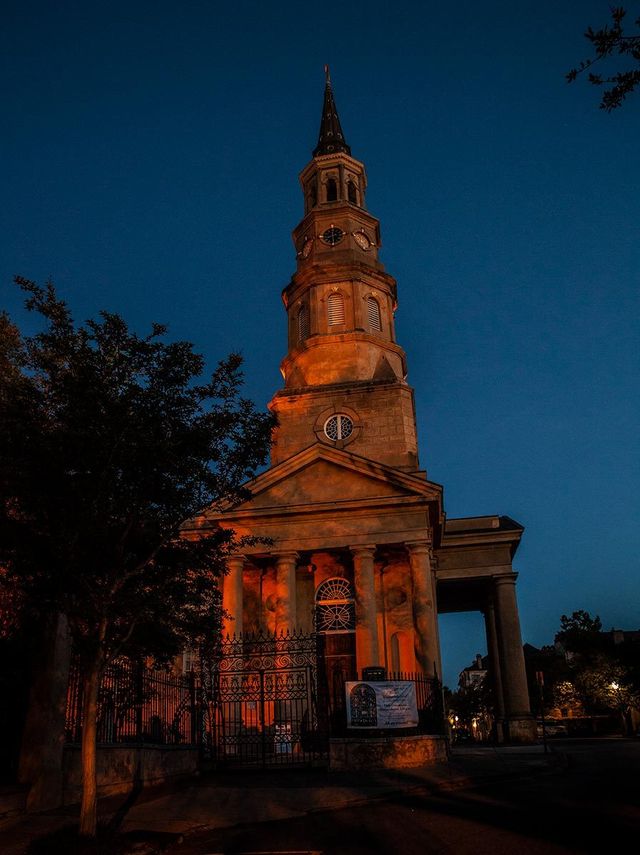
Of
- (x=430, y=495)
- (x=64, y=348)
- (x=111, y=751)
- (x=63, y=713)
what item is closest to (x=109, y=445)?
(x=64, y=348)

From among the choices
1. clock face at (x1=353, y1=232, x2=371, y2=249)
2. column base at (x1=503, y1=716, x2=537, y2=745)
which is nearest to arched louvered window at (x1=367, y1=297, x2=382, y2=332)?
clock face at (x1=353, y1=232, x2=371, y2=249)

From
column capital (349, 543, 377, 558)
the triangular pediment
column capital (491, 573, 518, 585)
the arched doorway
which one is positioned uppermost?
the triangular pediment

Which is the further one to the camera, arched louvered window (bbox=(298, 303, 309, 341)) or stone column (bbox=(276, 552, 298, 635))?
arched louvered window (bbox=(298, 303, 309, 341))

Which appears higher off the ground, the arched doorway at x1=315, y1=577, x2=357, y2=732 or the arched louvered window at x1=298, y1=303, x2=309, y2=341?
the arched louvered window at x1=298, y1=303, x2=309, y2=341

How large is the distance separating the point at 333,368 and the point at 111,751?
76.2 feet

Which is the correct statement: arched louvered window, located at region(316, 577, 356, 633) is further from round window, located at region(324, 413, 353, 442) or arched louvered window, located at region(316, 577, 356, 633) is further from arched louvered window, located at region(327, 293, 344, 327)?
arched louvered window, located at region(327, 293, 344, 327)

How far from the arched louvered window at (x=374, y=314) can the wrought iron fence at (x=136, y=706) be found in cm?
2150

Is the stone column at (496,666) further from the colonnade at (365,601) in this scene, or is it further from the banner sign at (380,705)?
the banner sign at (380,705)

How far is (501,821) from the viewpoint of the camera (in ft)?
33.9

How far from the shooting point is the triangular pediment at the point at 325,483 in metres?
27.5

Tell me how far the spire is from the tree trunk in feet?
122

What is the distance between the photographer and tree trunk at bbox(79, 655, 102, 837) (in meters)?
9.64

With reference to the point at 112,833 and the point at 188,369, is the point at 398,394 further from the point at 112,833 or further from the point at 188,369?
the point at 112,833

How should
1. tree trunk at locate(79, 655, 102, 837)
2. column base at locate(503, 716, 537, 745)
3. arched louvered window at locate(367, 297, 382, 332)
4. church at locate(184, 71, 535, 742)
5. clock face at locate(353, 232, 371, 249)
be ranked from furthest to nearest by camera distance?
clock face at locate(353, 232, 371, 249) → arched louvered window at locate(367, 297, 382, 332) → column base at locate(503, 716, 537, 745) → church at locate(184, 71, 535, 742) → tree trunk at locate(79, 655, 102, 837)
